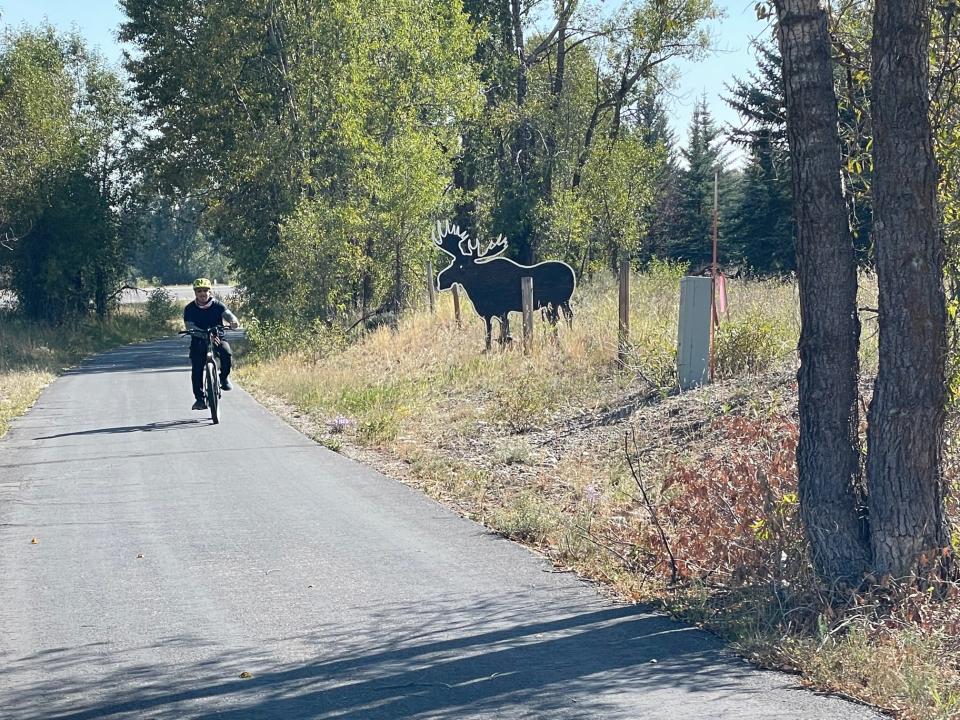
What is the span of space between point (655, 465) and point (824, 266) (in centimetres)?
428

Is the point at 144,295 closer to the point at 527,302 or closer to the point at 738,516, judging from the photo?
the point at 527,302

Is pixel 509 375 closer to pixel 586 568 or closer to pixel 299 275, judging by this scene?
pixel 586 568

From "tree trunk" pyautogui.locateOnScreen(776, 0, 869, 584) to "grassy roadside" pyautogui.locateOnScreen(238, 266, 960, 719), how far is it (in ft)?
1.20

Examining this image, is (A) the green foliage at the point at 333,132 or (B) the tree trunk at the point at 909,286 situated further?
(A) the green foliage at the point at 333,132

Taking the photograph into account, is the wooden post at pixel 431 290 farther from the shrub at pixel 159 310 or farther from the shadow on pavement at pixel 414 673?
the shadow on pavement at pixel 414 673

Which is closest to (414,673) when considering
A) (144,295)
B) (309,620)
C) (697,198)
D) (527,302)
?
(309,620)

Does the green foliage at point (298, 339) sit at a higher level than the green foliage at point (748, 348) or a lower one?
lower

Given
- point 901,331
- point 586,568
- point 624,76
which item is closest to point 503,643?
point 586,568

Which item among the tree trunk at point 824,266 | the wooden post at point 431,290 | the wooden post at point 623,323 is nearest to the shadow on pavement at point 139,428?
the wooden post at point 623,323

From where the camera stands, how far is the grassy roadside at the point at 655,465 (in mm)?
5957

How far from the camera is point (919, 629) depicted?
5887 mm

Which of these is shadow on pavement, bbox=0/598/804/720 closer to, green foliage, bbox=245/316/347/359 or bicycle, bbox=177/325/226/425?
bicycle, bbox=177/325/226/425

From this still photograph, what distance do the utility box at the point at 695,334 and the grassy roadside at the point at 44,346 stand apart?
8942 millimetres

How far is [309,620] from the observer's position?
22.1 feet
